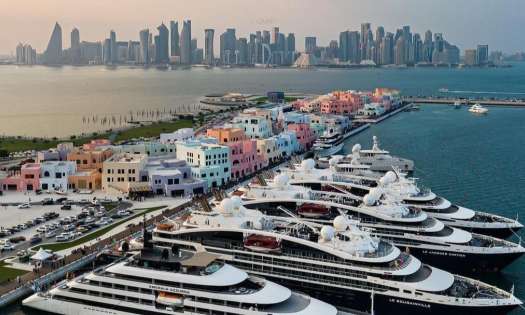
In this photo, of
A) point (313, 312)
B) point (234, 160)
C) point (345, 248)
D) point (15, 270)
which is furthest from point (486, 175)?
point (15, 270)

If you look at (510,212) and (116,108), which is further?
(116,108)

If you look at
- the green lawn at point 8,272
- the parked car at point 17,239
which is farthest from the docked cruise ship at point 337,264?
the parked car at point 17,239

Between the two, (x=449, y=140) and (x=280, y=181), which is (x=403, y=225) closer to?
(x=280, y=181)

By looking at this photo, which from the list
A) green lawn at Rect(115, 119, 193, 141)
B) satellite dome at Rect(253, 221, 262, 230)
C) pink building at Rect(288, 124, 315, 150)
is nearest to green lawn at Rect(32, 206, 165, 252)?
satellite dome at Rect(253, 221, 262, 230)

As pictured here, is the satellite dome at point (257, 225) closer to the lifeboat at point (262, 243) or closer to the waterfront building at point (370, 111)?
the lifeboat at point (262, 243)

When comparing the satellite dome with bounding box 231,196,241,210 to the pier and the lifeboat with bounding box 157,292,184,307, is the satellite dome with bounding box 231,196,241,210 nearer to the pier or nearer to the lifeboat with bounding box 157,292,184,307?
the lifeboat with bounding box 157,292,184,307

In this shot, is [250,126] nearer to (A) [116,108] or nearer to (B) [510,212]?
(B) [510,212]
